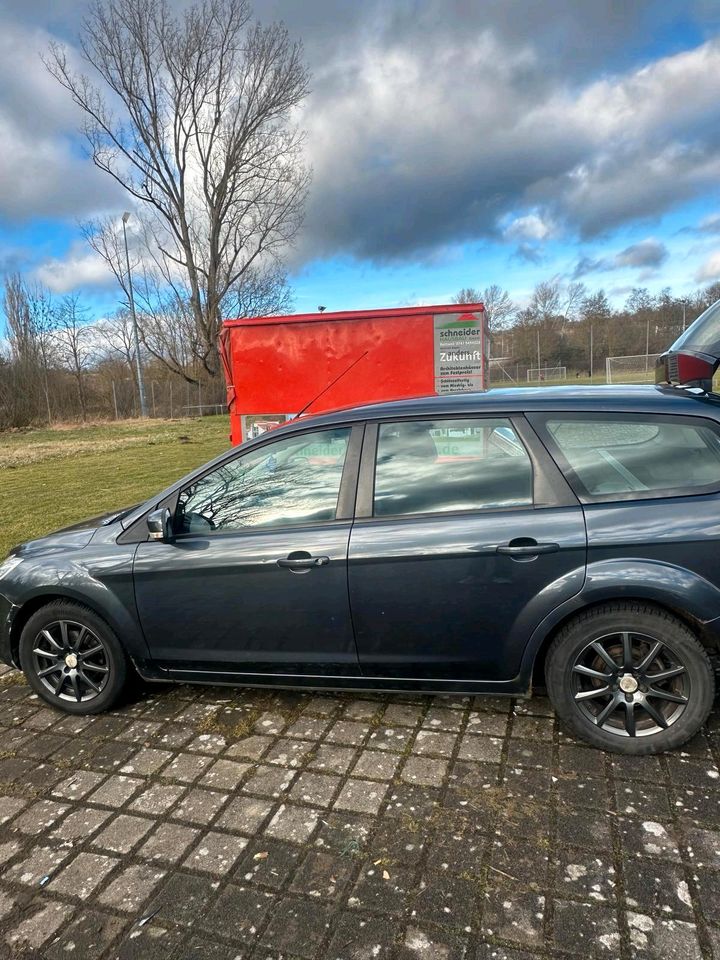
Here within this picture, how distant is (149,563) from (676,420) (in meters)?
2.59

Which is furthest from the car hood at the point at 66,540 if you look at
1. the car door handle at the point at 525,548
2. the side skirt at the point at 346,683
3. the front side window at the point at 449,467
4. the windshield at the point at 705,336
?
the windshield at the point at 705,336

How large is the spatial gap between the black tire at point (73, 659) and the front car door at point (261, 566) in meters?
0.29

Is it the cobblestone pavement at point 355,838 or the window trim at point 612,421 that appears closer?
the cobblestone pavement at point 355,838

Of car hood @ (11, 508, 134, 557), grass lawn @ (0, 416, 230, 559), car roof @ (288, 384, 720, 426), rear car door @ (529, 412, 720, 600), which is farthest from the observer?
grass lawn @ (0, 416, 230, 559)

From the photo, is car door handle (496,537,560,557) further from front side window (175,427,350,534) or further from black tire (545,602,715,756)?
front side window (175,427,350,534)

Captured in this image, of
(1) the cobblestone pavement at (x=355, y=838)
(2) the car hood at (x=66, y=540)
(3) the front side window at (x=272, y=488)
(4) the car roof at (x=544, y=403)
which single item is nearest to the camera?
(1) the cobblestone pavement at (x=355, y=838)

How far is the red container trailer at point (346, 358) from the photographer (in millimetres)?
7039

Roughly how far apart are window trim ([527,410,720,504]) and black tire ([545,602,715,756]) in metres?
0.47

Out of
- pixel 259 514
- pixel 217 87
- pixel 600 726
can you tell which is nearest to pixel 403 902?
pixel 600 726

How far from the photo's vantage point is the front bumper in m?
3.22

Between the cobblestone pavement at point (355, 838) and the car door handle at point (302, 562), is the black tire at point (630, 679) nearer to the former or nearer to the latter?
the cobblestone pavement at point (355, 838)

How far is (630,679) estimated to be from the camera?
256cm

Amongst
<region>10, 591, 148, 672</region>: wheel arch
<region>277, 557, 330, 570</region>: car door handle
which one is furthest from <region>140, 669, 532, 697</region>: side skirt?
<region>277, 557, 330, 570</region>: car door handle

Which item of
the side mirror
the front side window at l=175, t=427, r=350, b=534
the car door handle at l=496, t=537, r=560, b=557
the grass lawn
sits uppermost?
the front side window at l=175, t=427, r=350, b=534
